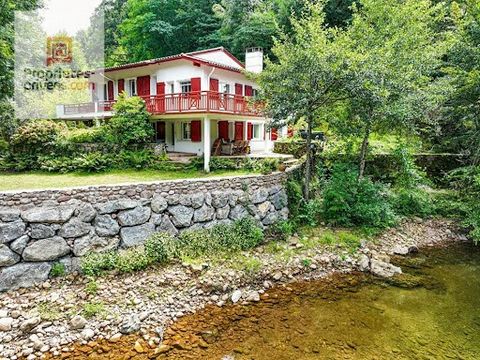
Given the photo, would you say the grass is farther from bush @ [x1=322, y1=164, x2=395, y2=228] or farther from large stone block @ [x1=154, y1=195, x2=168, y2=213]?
bush @ [x1=322, y1=164, x2=395, y2=228]

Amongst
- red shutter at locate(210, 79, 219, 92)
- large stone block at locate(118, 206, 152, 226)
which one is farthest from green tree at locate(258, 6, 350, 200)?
large stone block at locate(118, 206, 152, 226)

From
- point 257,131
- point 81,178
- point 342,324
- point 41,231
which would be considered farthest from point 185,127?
point 342,324

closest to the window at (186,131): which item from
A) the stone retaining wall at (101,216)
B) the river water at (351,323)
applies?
the stone retaining wall at (101,216)

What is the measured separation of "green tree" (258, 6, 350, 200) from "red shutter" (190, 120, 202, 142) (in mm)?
6629

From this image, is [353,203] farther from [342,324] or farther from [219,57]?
[219,57]

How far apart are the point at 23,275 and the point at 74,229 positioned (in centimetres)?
173

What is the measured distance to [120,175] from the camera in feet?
48.9

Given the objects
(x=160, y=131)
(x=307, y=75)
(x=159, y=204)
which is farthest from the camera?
(x=160, y=131)

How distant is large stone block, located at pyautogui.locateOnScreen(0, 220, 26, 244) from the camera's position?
29.6ft

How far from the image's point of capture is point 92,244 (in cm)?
1018

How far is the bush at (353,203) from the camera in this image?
47.0 ft

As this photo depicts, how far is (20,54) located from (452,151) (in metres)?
28.1

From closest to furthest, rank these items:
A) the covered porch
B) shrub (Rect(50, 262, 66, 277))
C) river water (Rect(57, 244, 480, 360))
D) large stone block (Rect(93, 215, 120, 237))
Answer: river water (Rect(57, 244, 480, 360))
shrub (Rect(50, 262, 66, 277))
large stone block (Rect(93, 215, 120, 237))
the covered porch

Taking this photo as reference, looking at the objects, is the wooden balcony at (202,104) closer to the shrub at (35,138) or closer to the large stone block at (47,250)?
the shrub at (35,138)
